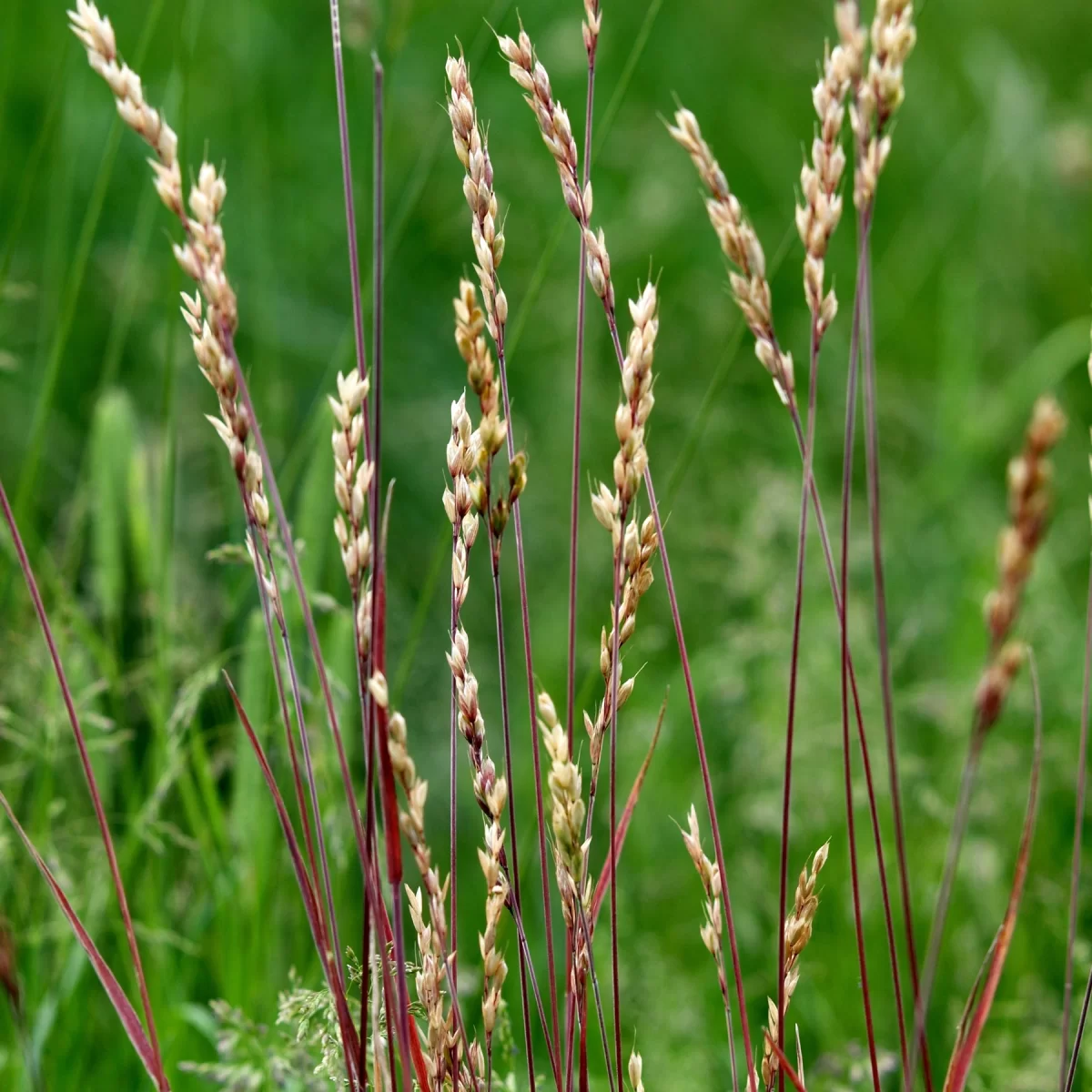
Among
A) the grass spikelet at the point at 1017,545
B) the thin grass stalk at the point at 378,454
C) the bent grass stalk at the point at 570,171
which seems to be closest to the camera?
the grass spikelet at the point at 1017,545

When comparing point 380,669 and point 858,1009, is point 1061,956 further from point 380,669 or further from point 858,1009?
point 380,669

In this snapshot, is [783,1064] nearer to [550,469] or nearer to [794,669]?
[794,669]

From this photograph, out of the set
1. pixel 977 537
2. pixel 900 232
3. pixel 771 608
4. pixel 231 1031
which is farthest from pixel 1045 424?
pixel 900 232

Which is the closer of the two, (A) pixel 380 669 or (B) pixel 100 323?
(A) pixel 380 669

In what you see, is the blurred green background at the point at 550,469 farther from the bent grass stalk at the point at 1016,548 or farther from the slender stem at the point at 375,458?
the bent grass stalk at the point at 1016,548

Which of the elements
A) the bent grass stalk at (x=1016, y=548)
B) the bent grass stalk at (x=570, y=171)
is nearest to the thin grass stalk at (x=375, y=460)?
the bent grass stalk at (x=570, y=171)

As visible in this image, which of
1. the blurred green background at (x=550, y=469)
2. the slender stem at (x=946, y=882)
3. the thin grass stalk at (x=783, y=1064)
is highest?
the blurred green background at (x=550, y=469)

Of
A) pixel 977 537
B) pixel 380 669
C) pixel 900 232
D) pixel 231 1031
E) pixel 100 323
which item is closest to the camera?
pixel 380 669

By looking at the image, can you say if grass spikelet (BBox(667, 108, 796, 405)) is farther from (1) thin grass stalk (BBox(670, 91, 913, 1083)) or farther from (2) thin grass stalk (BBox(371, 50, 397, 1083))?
(2) thin grass stalk (BBox(371, 50, 397, 1083))

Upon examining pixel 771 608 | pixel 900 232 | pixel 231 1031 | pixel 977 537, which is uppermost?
pixel 900 232
